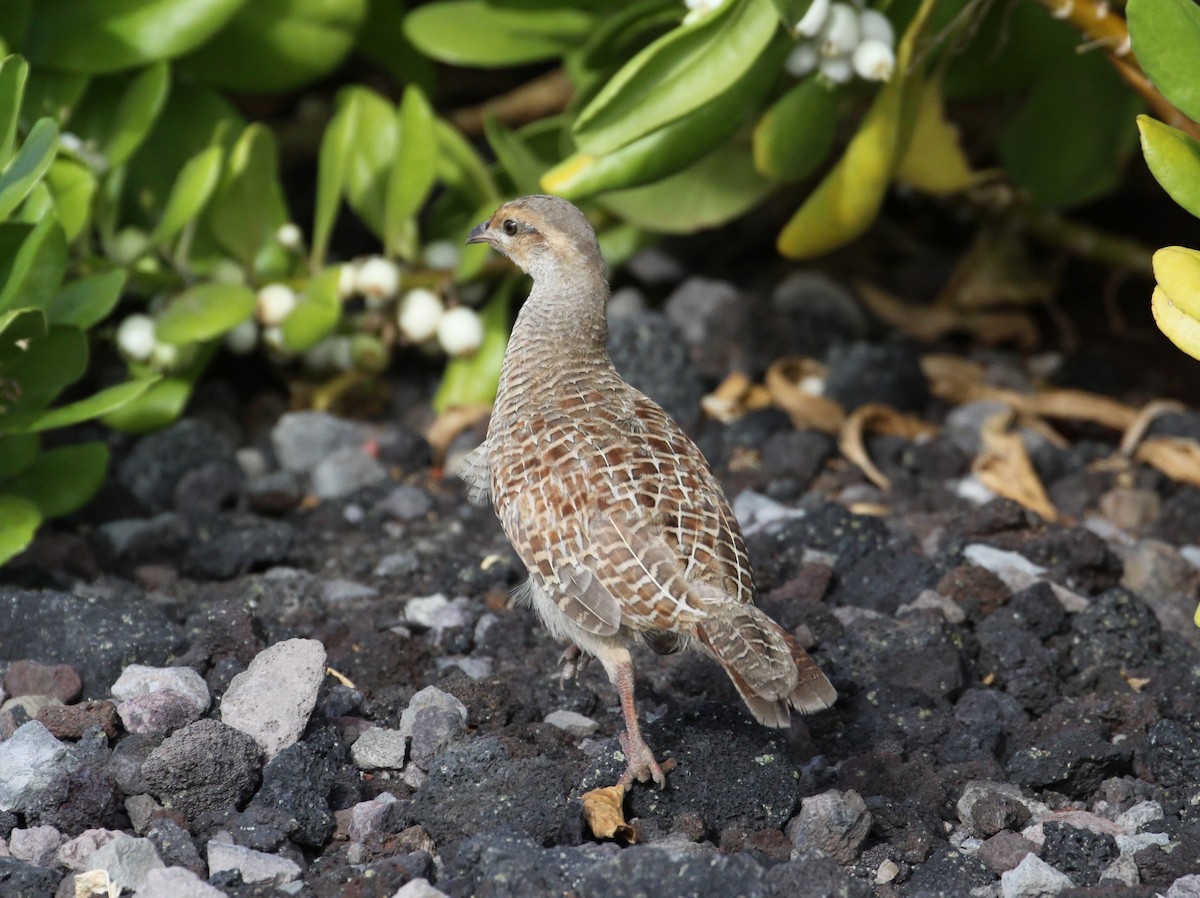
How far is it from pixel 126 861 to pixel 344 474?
92.3 inches

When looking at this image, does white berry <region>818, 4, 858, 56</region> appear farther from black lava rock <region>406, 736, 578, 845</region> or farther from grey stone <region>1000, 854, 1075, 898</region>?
grey stone <region>1000, 854, 1075, 898</region>

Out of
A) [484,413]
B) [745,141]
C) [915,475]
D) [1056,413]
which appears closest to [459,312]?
[484,413]

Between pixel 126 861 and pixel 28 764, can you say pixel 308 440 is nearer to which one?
pixel 28 764

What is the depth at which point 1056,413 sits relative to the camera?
217 inches

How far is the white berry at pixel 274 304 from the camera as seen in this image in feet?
17.0

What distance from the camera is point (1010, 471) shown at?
196 inches

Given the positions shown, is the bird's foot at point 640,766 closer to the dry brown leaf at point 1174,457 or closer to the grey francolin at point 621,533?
the grey francolin at point 621,533

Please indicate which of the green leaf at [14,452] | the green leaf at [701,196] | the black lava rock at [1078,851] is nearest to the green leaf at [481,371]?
the green leaf at [701,196]

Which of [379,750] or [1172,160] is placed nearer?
[1172,160]

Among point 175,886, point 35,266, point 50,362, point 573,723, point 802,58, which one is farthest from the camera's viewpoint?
point 802,58

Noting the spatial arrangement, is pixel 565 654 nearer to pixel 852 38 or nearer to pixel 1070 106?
pixel 852 38

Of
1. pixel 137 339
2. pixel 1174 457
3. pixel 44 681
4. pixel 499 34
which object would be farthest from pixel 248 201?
pixel 1174 457

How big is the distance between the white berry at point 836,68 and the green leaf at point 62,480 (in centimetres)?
249

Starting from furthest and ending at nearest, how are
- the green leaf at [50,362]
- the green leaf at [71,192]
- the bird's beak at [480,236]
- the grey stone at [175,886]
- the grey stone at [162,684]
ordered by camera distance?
1. the green leaf at [71,192]
2. the bird's beak at [480,236]
3. the green leaf at [50,362]
4. the grey stone at [162,684]
5. the grey stone at [175,886]
